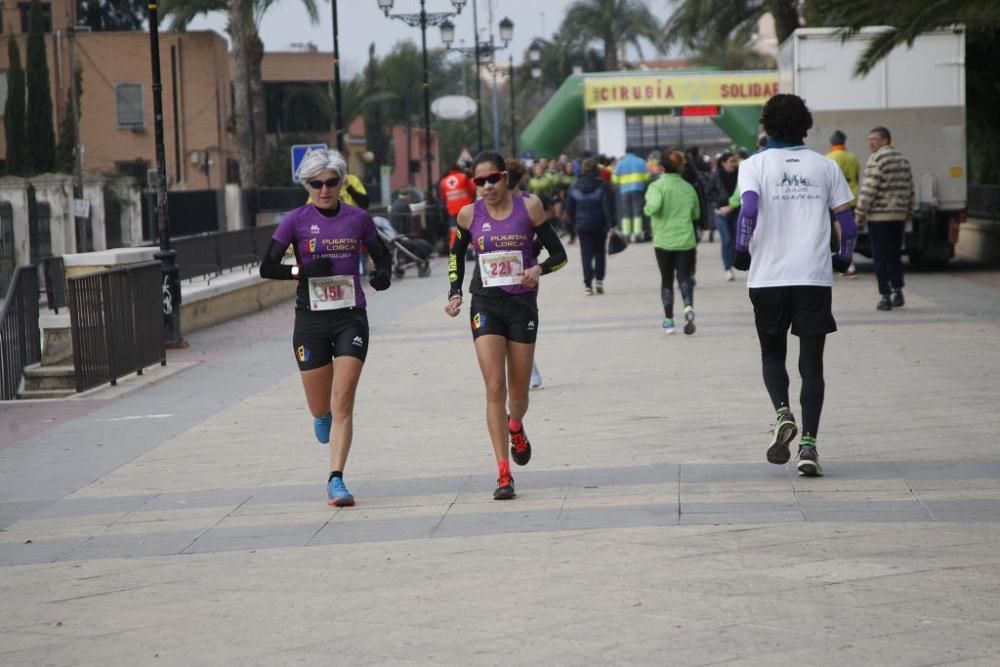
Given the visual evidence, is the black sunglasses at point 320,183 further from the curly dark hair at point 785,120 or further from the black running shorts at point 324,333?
the curly dark hair at point 785,120

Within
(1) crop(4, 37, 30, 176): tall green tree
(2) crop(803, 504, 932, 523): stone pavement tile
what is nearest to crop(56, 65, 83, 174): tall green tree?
(1) crop(4, 37, 30, 176): tall green tree

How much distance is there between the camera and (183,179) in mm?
57969

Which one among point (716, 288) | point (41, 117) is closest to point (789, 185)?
point (716, 288)

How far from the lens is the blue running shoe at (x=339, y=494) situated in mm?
8344

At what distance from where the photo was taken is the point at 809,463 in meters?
8.44

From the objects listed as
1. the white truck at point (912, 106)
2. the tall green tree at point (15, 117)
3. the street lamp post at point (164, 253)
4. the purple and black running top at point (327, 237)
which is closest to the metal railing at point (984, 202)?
the white truck at point (912, 106)

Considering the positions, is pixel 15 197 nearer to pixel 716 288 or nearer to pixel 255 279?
pixel 255 279

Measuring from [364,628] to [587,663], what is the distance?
0.94 metres

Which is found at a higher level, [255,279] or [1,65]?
[1,65]

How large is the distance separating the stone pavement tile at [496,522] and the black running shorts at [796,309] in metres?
1.64

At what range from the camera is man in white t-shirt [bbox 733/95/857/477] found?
8.67m

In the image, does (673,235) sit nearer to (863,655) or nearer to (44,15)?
(863,655)

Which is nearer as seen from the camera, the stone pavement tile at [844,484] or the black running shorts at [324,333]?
the stone pavement tile at [844,484]

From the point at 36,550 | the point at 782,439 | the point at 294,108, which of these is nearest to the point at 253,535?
the point at 36,550
